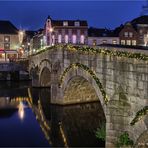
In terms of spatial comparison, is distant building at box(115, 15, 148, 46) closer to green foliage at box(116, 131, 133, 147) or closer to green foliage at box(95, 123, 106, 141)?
green foliage at box(95, 123, 106, 141)

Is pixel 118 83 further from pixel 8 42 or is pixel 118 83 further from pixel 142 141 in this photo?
pixel 8 42

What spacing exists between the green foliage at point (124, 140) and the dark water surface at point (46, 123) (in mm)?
3074

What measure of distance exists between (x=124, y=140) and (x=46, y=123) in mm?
12051

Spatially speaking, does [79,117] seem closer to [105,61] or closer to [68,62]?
[68,62]

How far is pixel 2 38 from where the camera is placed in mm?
96750

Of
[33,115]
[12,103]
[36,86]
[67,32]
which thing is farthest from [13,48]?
[33,115]

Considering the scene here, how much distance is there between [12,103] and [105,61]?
1975 centimetres

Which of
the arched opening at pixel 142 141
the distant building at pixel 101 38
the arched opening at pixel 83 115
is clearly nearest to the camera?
the arched opening at pixel 142 141

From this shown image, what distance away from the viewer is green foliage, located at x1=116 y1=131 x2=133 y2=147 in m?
20.7

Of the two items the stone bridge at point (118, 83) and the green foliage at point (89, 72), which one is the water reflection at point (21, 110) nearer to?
the green foliage at point (89, 72)

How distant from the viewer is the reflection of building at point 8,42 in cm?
9675

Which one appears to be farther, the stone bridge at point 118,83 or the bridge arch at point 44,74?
the bridge arch at point 44,74

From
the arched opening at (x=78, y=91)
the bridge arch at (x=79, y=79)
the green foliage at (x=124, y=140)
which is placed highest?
the bridge arch at (x=79, y=79)

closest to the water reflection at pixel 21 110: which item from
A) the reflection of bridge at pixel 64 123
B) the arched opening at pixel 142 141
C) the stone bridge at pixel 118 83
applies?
the reflection of bridge at pixel 64 123
